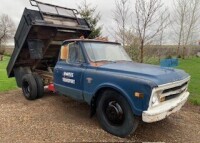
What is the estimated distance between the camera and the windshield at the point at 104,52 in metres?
5.81

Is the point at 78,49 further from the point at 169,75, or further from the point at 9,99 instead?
the point at 9,99

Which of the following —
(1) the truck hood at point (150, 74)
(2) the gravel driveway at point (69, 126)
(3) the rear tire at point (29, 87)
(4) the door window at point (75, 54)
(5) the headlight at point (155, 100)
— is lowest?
(2) the gravel driveway at point (69, 126)

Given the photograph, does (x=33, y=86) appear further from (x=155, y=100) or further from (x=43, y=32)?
(x=155, y=100)

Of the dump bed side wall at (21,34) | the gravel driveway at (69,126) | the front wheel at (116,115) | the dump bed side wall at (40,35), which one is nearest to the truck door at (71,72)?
the gravel driveway at (69,126)

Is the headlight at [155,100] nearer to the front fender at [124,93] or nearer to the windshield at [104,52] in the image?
the front fender at [124,93]

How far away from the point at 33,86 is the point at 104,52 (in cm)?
295

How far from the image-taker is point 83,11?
61.4 feet

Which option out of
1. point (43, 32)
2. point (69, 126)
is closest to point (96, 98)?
point (69, 126)

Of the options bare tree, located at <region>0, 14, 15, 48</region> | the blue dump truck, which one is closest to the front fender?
the blue dump truck

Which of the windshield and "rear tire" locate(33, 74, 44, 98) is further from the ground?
the windshield

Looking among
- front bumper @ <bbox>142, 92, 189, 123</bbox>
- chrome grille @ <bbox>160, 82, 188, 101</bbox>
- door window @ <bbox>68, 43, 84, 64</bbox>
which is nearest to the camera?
front bumper @ <bbox>142, 92, 189, 123</bbox>

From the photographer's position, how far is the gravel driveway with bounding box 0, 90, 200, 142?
4980 millimetres

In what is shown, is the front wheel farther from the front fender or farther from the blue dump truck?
the front fender

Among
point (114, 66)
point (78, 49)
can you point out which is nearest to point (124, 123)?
point (114, 66)
